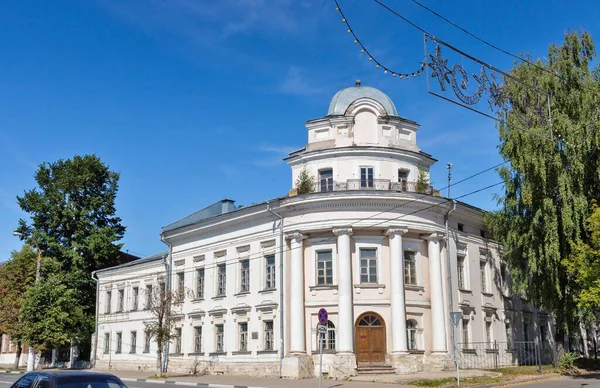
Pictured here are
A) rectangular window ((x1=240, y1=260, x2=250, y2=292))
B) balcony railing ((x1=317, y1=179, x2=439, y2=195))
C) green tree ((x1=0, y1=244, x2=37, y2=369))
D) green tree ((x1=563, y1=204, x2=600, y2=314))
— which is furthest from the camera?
green tree ((x1=0, y1=244, x2=37, y2=369))

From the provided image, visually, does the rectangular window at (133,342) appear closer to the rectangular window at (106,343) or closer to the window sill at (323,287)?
the rectangular window at (106,343)

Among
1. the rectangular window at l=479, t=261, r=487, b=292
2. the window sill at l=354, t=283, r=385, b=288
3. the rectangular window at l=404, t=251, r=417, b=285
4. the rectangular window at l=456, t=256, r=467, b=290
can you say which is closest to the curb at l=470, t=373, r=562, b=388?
the rectangular window at l=456, t=256, r=467, b=290

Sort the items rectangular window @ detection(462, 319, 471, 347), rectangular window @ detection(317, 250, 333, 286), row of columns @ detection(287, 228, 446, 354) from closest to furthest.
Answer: row of columns @ detection(287, 228, 446, 354)
rectangular window @ detection(317, 250, 333, 286)
rectangular window @ detection(462, 319, 471, 347)

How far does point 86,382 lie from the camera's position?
10.2m

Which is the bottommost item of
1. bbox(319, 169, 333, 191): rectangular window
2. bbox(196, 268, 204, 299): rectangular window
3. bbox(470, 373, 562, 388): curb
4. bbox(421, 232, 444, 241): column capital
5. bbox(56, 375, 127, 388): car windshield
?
bbox(470, 373, 562, 388): curb

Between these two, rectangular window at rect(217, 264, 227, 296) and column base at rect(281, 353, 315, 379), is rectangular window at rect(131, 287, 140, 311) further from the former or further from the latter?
column base at rect(281, 353, 315, 379)

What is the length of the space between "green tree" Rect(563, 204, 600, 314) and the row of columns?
6.20m

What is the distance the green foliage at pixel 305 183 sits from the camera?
1208 inches

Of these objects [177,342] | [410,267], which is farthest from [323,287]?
[177,342]

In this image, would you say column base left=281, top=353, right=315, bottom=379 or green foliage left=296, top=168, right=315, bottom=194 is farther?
green foliage left=296, top=168, right=315, bottom=194

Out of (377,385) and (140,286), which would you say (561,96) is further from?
(140,286)

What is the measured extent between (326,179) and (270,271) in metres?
5.71

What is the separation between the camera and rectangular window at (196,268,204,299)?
36147mm

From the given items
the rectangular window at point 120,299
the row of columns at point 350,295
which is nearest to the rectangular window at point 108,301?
the rectangular window at point 120,299
